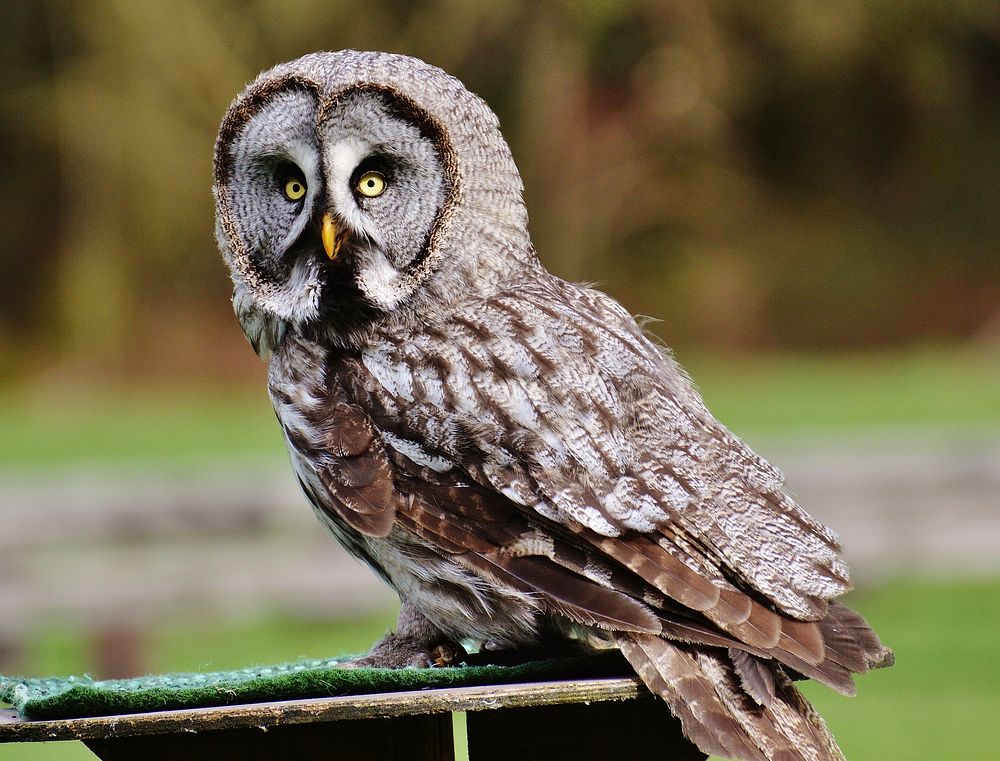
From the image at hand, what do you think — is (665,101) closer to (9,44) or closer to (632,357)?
(9,44)

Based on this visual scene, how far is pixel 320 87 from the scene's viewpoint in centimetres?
303

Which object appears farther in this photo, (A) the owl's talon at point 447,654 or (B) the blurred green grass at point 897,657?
(B) the blurred green grass at point 897,657

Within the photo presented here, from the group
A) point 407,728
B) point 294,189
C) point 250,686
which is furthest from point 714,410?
point 250,686

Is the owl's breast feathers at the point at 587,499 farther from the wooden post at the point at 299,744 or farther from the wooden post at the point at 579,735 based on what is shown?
the wooden post at the point at 299,744

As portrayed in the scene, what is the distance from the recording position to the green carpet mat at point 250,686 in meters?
2.24

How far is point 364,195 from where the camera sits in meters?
3.03

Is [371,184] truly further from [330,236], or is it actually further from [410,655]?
[410,655]

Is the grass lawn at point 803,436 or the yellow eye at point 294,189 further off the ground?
the grass lawn at point 803,436

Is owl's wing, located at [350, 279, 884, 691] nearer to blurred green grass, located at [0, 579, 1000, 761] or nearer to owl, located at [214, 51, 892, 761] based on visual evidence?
owl, located at [214, 51, 892, 761]

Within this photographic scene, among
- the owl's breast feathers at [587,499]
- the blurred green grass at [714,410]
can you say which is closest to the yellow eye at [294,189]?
the owl's breast feathers at [587,499]

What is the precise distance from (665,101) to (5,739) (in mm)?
17823

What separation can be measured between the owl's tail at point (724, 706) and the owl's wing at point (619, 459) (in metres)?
0.07

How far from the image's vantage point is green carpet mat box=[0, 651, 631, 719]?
7.35ft

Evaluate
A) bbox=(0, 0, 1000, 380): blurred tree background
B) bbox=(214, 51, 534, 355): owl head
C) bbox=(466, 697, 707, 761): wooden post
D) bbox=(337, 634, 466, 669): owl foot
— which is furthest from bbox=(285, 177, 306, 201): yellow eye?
bbox=(0, 0, 1000, 380): blurred tree background
